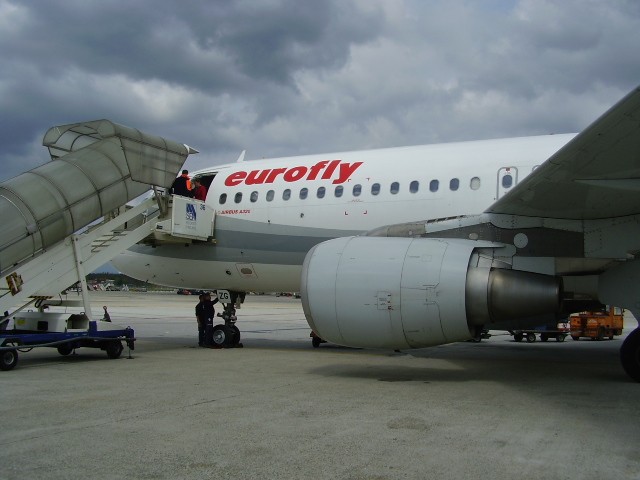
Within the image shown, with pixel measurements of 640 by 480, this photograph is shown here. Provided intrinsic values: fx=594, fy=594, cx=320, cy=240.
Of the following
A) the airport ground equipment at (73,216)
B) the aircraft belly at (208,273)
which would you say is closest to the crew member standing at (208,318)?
the aircraft belly at (208,273)

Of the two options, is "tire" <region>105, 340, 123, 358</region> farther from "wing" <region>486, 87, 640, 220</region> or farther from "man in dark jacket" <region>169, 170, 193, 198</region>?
"wing" <region>486, 87, 640, 220</region>

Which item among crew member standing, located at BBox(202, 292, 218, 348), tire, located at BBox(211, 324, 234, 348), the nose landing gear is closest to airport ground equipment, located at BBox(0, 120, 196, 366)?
crew member standing, located at BBox(202, 292, 218, 348)

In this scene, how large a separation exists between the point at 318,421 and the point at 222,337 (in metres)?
8.88

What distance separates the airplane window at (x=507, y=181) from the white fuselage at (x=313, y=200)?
0.02 m

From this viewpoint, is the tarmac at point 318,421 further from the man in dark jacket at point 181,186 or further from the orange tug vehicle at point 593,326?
the orange tug vehicle at point 593,326

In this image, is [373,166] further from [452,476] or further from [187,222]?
[452,476]

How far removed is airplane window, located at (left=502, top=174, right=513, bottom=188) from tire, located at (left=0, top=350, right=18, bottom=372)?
9054 mm

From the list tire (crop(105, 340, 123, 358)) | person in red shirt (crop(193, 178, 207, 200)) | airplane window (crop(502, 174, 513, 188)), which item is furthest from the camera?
person in red shirt (crop(193, 178, 207, 200))

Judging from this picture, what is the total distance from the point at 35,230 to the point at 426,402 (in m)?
7.71

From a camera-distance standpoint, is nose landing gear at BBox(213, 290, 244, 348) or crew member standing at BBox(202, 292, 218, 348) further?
crew member standing at BBox(202, 292, 218, 348)

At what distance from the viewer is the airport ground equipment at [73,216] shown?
10.6 meters

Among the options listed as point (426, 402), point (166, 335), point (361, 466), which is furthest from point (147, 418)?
point (166, 335)

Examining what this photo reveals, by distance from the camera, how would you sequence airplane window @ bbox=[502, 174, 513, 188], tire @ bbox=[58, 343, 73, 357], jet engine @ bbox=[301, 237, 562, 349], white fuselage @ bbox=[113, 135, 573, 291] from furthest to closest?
tire @ bbox=[58, 343, 73, 357], white fuselage @ bbox=[113, 135, 573, 291], airplane window @ bbox=[502, 174, 513, 188], jet engine @ bbox=[301, 237, 562, 349]

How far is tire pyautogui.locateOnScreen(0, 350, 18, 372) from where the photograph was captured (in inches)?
392
